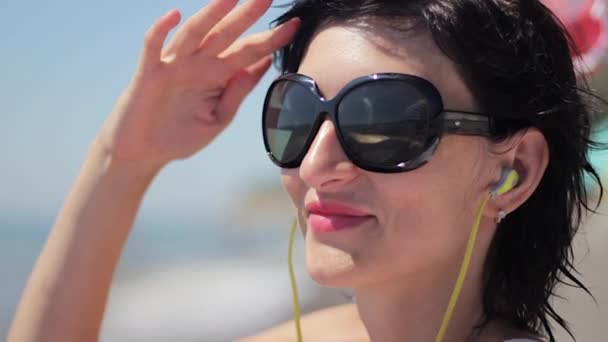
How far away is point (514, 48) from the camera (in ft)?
4.93

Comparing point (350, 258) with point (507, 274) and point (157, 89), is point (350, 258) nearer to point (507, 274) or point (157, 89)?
point (507, 274)

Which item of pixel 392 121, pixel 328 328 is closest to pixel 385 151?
pixel 392 121

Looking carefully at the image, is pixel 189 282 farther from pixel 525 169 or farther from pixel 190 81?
pixel 525 169

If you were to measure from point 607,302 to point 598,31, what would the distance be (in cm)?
107

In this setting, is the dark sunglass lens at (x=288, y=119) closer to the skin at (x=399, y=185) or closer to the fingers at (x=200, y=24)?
the skin at (x=399, y=185)

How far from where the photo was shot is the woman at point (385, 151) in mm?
1445

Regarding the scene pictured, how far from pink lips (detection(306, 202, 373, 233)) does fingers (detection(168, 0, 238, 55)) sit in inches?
19.0

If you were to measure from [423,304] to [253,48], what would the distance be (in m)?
0.69

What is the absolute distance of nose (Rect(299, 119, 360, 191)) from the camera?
4.74ft

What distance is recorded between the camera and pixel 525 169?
1.57m

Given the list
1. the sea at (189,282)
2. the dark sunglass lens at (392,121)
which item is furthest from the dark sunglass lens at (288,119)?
the sea at (189,282)

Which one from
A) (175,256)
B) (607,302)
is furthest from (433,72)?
(175,256)

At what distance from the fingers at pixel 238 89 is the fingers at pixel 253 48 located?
47 millimetres

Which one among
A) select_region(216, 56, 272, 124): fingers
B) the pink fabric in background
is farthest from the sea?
select_region(216, 56, 272, 124): fingers
